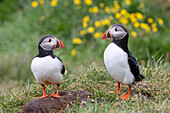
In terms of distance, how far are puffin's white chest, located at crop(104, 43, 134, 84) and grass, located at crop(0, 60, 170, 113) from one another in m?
0.27

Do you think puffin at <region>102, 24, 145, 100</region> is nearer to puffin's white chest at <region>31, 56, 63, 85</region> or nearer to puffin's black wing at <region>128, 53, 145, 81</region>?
puffin's black wing at <region>128, 53, 145, 81</region>

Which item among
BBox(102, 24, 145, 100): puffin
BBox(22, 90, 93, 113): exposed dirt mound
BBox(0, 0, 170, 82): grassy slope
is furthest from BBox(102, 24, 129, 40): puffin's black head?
BBox(0, 0, 170, 82): grassy slope

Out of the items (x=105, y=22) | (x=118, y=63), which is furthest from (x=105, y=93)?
(x=105, y=22)

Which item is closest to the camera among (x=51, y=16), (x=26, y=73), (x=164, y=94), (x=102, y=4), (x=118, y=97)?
(x=118, y=97)

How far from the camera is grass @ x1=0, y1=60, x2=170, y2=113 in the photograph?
10.4 ft

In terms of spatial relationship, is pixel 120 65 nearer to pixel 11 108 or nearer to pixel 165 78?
pixel 165 78

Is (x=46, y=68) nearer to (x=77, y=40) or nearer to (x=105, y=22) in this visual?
(x=105, y=22)

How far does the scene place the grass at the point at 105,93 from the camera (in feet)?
10.4

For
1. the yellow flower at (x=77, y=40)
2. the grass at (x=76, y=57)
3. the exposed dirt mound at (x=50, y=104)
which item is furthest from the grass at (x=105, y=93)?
the yellow flower at (x=77, y=40)

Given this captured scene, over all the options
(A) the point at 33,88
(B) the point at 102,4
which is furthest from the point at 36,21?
(A) the point at 33,88

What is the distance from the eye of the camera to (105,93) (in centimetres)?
353

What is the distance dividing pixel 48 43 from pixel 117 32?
0.83 meters

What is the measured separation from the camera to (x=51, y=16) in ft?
25.0

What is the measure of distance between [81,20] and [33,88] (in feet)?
12.1
